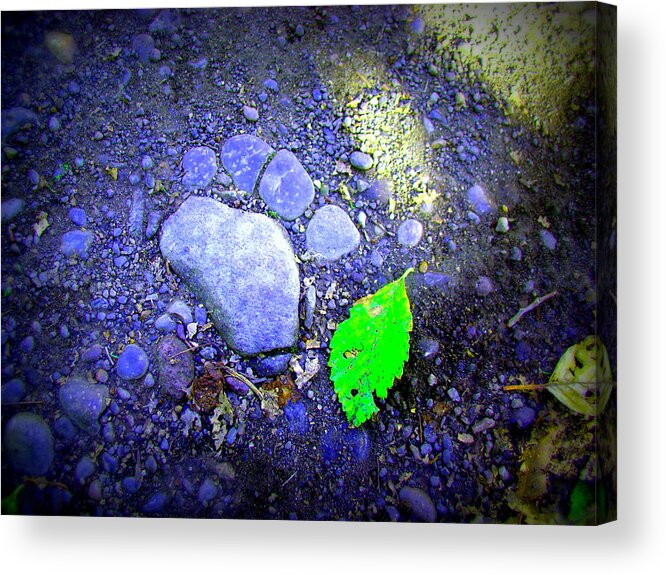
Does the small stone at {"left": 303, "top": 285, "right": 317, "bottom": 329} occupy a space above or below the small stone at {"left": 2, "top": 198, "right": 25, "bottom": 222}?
above

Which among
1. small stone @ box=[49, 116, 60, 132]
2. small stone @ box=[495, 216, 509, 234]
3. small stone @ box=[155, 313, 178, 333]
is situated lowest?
small stone @ box=[155, 313, 178, 333]

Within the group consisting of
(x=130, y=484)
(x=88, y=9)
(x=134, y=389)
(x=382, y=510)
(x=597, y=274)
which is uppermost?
(x=597, y=274)

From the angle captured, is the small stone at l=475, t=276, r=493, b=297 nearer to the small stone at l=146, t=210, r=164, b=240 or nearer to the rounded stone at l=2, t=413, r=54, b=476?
the small stone at l=146, t=210, r=164, b=240

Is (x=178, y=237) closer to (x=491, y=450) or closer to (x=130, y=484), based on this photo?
(x=130, y=484)

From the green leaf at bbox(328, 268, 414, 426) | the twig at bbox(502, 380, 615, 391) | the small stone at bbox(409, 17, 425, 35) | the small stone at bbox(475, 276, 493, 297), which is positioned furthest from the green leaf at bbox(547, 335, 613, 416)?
the small stone at bbox(409, 17, 425, 35)

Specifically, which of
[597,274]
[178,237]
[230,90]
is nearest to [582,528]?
[597,274]

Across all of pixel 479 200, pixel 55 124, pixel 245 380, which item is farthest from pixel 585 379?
pixel 55 124

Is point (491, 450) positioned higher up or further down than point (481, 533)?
higher up
